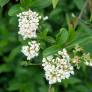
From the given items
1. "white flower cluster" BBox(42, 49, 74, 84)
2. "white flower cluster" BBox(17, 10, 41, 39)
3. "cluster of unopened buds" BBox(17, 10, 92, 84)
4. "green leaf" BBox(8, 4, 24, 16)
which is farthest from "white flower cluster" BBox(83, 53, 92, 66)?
"green leaf" BBox(8, 4, 24, 16)

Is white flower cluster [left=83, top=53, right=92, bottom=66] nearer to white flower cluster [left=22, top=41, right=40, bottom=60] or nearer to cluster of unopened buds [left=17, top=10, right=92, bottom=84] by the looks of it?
cluster of unopened buds [left=17, top=10, right=92, bottom=84]

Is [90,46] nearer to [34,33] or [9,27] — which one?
[34,33]

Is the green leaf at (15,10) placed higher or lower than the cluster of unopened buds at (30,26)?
higher

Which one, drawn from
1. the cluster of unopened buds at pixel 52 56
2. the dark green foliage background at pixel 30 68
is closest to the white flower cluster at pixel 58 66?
the cluster of unopened buds at pixel 52 56

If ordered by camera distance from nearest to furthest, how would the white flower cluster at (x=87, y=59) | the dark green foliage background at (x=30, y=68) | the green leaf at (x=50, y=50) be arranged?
1. the green leaf at (x=50, y=50)
2. the white flower cluster at (x=87, y=59)
3. the dark green foliage background at (x=30, y=68)

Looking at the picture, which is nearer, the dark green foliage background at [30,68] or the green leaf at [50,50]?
the green leaf at [50,50]

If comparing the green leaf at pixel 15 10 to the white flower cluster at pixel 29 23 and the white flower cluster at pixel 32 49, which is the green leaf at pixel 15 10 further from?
the white flower cluster at pixel 32 49

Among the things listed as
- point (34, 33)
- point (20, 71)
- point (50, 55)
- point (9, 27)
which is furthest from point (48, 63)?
point (9, 27)
